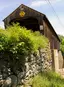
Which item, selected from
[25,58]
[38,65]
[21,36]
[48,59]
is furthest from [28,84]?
[48,59]

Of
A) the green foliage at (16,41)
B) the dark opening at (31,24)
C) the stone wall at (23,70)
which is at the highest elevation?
the dark opening at (31,24)

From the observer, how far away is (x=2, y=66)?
10.8m

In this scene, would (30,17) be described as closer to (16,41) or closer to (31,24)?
(31,24)

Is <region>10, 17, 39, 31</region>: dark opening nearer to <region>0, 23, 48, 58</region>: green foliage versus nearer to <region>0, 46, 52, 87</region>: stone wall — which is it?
<region>0, 46, 52, 87</region>: stone wall

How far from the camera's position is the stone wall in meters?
10.7

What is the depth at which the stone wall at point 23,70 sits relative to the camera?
10.7 m

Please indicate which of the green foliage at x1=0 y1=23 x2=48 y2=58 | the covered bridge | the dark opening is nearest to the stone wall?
the green foliage at x1=0 y1=23 x2=48 y2=58

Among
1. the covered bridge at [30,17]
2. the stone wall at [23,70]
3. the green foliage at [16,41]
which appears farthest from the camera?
the covered bridge at [30,17]

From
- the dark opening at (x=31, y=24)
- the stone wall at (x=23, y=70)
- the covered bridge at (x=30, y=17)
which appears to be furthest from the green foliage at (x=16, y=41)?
the dark opening at (x=31, y=24)

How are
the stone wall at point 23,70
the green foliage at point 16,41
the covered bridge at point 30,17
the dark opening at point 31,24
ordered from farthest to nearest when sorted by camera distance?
the dark opening at point 31,24 → the covered bridge at point 30,17 → the green foliage at point 16,41 → the stone wall at point 23,70

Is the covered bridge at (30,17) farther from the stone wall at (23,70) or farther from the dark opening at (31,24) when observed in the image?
the stone wall at (23,70)

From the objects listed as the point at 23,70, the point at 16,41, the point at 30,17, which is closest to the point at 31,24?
the point at 30,17

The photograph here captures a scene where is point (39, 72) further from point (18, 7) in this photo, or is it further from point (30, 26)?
point (30, 26)

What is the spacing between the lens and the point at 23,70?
11797 millimetres
